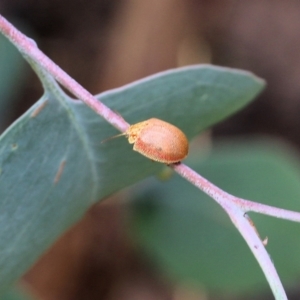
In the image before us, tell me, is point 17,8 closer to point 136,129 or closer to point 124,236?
point 124,236

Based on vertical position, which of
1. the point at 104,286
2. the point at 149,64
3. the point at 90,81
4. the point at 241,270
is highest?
the point at 149,64

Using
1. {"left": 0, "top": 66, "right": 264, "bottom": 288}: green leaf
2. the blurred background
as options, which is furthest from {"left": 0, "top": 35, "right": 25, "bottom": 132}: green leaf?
{"left": 0, "top": 66, "right": 264, "bottom": 288}: green leaf

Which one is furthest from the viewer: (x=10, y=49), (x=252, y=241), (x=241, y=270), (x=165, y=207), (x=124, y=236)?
(x=124, y=236)

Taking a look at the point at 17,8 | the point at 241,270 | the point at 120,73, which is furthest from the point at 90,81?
the point at 241,270

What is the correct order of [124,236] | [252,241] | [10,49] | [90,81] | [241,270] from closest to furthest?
[252,241] → [241,270] → [10,49] → [124,236] → [90,81]

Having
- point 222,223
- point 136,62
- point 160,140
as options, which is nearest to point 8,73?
point 136,62

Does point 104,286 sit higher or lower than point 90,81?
lower

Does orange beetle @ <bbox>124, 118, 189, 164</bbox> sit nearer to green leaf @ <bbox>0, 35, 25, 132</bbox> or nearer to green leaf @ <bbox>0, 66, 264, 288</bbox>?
green leaf @ <bbox>0, 66, 264, 288</bbox>
